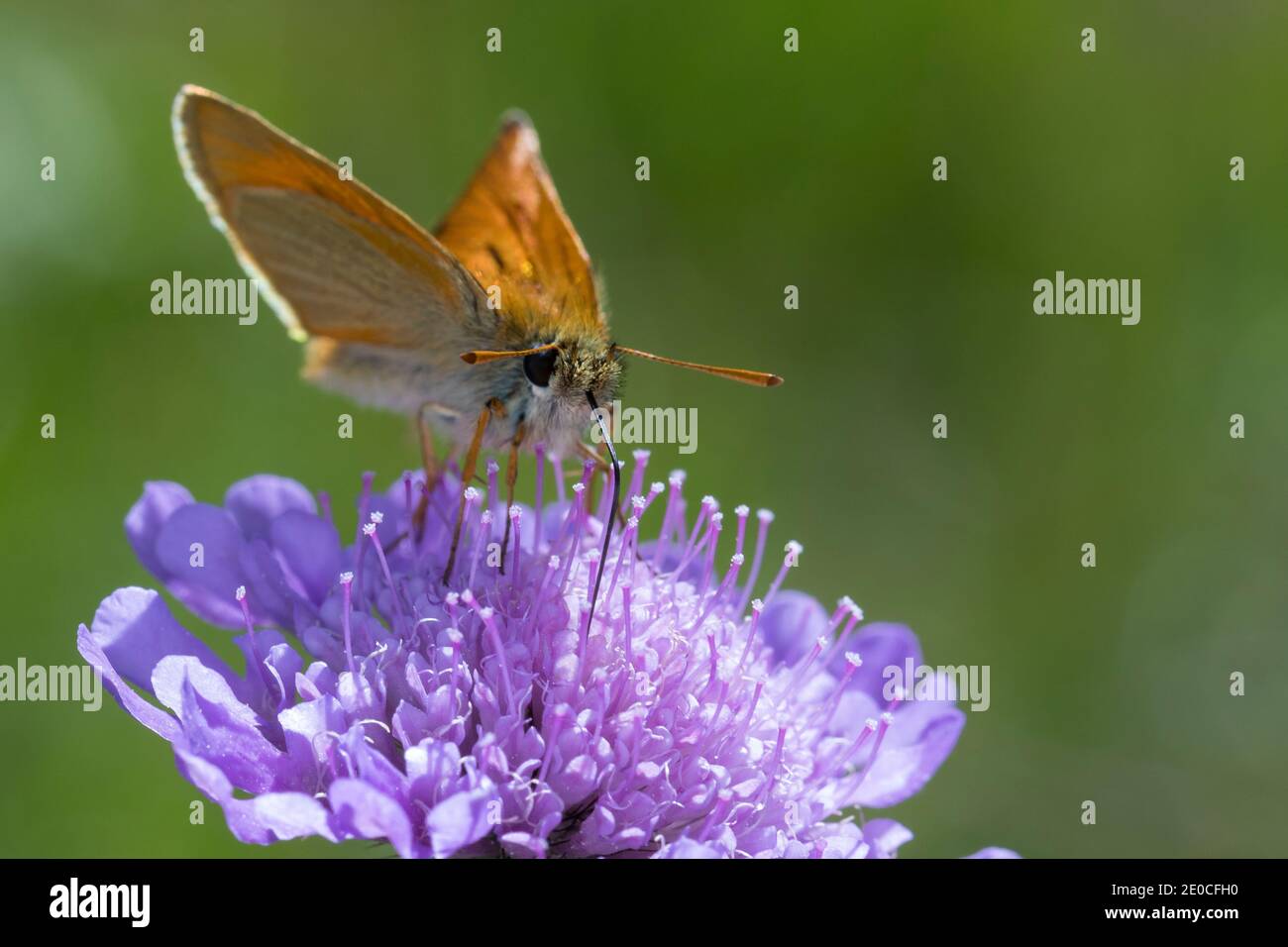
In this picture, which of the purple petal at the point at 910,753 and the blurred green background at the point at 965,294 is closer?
the purple petal at the point at 910,753

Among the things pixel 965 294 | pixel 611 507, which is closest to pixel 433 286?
pixel 611 507

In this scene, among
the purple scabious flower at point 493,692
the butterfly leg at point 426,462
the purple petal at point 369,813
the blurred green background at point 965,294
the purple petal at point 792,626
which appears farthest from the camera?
the blurred green background at point 965,294

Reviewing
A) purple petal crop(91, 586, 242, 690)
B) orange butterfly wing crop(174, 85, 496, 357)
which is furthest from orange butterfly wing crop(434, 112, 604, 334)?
purple petal crop(91, 586, 242, 690)

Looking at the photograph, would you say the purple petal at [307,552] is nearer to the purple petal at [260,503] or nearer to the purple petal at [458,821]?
→ the purple petal at [260,503]

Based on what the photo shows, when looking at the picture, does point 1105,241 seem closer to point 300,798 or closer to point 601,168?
point 601,168

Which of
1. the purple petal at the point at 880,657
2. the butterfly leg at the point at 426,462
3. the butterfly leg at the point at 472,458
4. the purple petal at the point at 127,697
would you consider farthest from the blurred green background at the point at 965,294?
the purple petal at the point at 127,697

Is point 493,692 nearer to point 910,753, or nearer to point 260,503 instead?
point 260,503

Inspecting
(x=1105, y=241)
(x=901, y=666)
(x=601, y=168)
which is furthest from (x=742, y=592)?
(x=1105, y=241)
